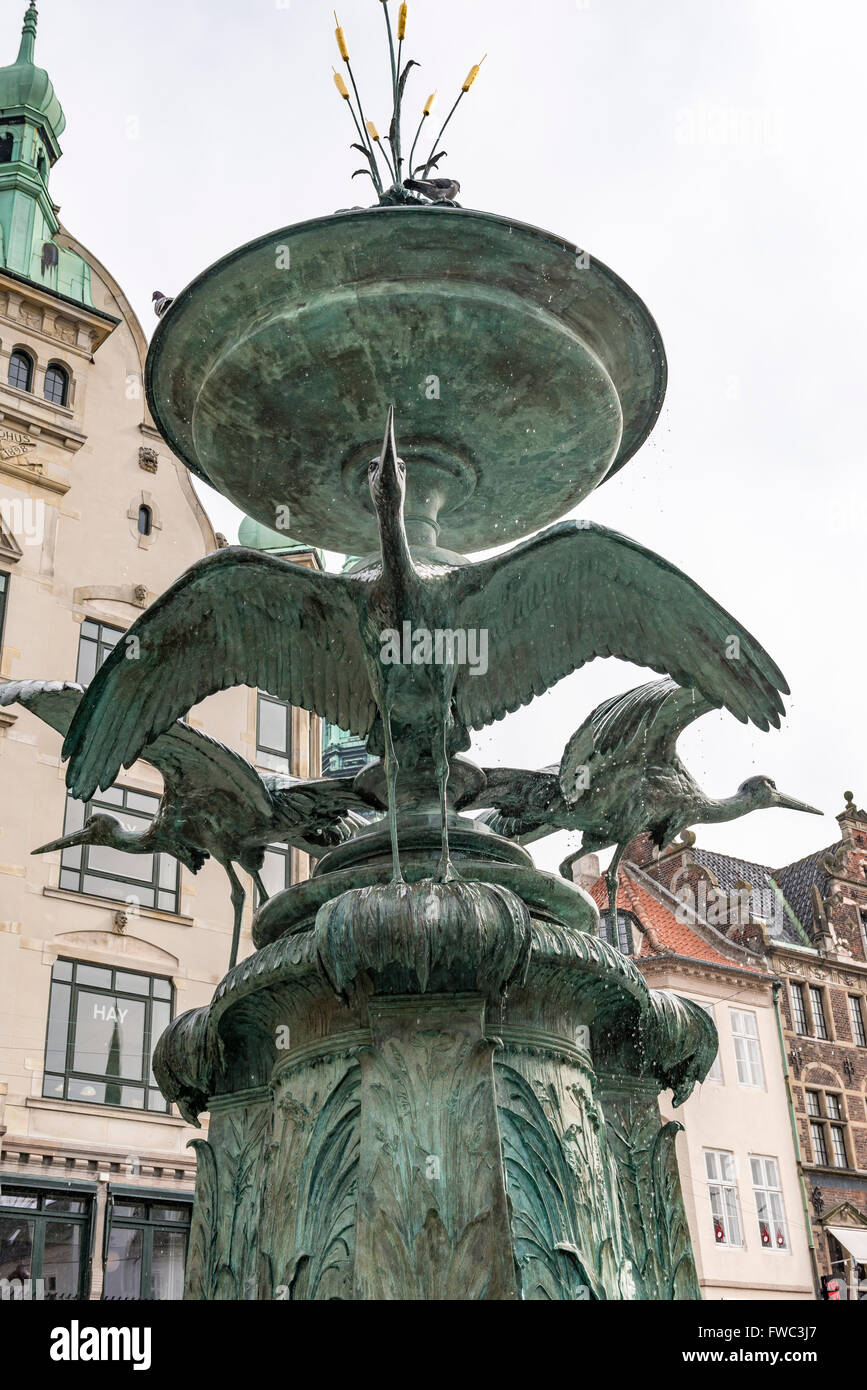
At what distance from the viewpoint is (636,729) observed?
259 inches

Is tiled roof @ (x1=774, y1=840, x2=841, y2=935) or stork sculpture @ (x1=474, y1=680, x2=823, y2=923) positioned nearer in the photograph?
stork sculpture @ (x1=474, y1=680, x2=823, y2=923)

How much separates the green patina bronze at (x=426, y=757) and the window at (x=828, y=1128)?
99.2 ft

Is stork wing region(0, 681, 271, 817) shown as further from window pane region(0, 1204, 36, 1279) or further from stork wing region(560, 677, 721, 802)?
window pane region(0, 1204, 36, 1279)

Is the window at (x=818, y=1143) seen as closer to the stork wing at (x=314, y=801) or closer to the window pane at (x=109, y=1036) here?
the window pane at (x=109, y=1036)

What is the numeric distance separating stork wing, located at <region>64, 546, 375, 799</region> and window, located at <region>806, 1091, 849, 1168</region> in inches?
1227

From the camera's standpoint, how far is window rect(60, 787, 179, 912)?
21.9 metres

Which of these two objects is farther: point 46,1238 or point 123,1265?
point 123,1265

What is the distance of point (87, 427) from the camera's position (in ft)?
85.4

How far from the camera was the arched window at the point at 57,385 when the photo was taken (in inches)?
1009

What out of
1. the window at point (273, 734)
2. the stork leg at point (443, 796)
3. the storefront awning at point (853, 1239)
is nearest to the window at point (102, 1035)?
the window at point (273, 734)

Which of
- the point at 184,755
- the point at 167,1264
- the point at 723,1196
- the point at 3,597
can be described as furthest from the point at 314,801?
the point at 723,1196

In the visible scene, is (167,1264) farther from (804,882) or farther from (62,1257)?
(804,882)

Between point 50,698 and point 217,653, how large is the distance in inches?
41.0

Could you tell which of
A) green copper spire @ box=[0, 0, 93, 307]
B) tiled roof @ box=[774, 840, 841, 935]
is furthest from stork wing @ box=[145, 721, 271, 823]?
tiled roof @ box=[774, 840, 841, 935]
